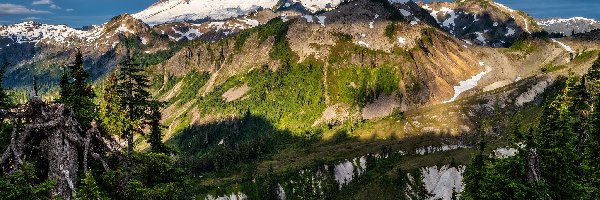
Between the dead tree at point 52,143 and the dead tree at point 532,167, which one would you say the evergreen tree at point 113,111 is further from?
the dead tree at point 532,167

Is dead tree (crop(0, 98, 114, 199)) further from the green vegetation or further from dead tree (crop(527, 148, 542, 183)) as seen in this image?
dead tree (crop(527, 148, 542, 183))

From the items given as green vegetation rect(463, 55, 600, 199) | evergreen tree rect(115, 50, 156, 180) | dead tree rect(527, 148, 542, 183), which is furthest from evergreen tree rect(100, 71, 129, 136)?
dead tree rect(527, 148, 542, 183)

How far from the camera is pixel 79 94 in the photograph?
142 feet

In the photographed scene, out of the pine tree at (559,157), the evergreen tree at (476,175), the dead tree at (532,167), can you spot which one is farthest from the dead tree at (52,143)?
the pine tree at (559,157)

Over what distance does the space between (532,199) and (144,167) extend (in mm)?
26219

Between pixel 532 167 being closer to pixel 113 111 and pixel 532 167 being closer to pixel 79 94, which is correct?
pixel 113 111

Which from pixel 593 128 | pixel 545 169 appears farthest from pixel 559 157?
pixel 593 128

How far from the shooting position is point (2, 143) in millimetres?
27172

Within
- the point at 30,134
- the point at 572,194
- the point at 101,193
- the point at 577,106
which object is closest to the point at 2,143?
the point at 30,134

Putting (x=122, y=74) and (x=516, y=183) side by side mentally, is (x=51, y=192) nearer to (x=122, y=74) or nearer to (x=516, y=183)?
(x=122, y=74)

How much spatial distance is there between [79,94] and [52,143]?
1907 centimetres

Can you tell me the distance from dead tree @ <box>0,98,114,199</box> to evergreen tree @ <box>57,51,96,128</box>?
3.54 m

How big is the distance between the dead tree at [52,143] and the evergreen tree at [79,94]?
354 cm

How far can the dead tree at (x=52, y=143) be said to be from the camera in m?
24.8
